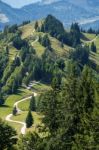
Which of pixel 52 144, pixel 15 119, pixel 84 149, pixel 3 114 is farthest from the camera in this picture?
pixel 3 114

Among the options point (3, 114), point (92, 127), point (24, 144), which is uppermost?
point (92, 127)

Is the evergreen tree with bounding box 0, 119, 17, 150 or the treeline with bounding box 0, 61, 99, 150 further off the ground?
the treeline with bounding box 0, 61, 99, 150

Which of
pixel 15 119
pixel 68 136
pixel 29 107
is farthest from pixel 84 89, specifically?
pixel 29 107

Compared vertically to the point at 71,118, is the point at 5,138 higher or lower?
lower

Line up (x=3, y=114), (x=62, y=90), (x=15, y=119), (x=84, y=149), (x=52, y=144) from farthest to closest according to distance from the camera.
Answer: (x=3, y=114)
(x=15, y=119)
(x=62, y=90)
(x=52, y=144)
(x=84, y=149)

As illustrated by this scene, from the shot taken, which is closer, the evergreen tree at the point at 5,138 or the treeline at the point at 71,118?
the treeline at the point at 71,118

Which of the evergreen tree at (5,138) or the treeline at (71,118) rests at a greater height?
the treeline at (71,118)

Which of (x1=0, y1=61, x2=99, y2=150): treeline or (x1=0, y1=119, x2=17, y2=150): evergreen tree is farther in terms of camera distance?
(x1=0, y1=119, x2=17, y2=150): evergreen tree

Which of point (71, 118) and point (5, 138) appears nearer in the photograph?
point (71, 118)

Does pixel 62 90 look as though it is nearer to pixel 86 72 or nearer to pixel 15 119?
pixel 86 72

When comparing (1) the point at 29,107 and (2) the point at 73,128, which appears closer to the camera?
(2) the point at 73,128

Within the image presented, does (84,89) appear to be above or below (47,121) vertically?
above
